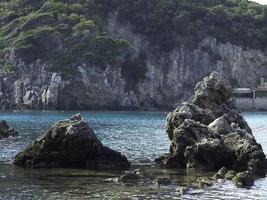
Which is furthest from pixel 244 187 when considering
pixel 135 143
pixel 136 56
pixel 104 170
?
pixel 136 56

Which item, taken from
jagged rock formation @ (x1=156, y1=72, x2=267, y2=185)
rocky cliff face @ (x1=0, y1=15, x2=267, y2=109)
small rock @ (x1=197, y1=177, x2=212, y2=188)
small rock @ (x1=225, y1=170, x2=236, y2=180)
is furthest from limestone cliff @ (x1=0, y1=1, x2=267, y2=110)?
small rock @ (x1=197, y1=177, x2=212, y2=188)

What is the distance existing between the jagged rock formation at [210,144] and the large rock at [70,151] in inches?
176

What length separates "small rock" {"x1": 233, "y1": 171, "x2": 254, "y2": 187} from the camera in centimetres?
4002

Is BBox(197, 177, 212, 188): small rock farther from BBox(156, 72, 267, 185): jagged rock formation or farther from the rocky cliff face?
the rocky cliff face

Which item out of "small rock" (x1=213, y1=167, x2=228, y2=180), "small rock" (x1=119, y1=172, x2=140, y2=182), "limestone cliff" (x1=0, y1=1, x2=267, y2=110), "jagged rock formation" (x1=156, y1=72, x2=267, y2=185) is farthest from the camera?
"limestone cliff" (x1=0, y1=1, x2=267, y2=110)

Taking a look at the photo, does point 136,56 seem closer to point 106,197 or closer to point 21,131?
point 21,131

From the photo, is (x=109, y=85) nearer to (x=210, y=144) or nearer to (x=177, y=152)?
(x=177, y=152)

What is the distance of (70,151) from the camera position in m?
47.0

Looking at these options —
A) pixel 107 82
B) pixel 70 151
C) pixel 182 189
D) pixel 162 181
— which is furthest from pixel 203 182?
pixel 107 82

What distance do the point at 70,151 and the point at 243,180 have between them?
1350 cm

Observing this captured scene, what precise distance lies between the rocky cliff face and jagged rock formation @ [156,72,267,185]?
115487mm

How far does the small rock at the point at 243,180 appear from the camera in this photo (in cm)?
4002

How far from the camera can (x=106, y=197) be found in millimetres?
34844

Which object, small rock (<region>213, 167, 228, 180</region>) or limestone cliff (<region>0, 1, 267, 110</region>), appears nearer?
small rock (<region>213, 167, 228, 180</region>)
